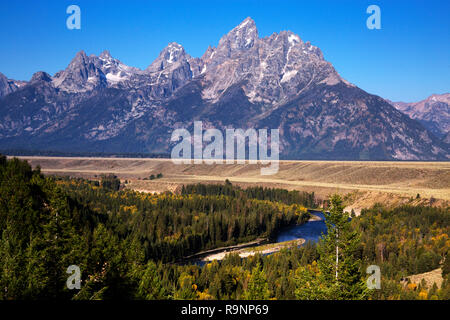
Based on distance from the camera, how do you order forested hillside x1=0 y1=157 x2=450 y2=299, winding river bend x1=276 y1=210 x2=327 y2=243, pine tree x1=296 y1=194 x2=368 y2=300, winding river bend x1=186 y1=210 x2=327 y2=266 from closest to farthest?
pine tree x1=296 y1=194 x2=368 y2=300, forested hillside x1=0 y1=157 x2=450 y2=299, winding river bend x1=186 y1=210 x2=327 y2=266, winding river bend x1=276 y1=210 x2=327 y2=243

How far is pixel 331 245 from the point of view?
40.2 meters

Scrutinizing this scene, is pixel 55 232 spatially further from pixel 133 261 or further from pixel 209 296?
pixel 209 296

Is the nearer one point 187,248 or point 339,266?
point 339,266

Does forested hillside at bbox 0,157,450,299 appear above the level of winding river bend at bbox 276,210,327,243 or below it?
above

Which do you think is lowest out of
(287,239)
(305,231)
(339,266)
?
(287,239)

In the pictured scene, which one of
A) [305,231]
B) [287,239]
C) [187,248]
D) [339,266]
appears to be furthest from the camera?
[305,231]

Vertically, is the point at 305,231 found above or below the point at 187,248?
below

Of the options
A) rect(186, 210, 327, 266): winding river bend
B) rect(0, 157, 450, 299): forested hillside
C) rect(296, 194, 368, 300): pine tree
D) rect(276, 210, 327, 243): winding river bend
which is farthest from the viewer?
rect(276, 210, 327, 243): winding river bend

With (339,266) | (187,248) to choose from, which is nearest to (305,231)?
(187,248)

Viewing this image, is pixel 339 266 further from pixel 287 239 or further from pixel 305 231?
pixel 305 231

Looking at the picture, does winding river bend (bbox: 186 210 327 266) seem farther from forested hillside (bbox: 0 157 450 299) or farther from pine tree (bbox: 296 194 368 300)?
pine tree (bbox: 296 194 368 300)

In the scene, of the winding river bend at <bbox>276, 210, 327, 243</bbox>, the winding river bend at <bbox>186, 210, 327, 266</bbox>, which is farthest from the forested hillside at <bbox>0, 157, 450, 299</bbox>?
the winding river bend at <bbox>276, 210, 327, 243</bbox>

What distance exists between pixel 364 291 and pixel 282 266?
4254cm
